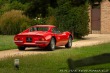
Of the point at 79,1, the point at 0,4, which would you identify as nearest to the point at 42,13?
the point at 79,1

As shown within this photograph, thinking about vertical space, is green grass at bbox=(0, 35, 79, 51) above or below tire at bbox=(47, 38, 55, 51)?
below

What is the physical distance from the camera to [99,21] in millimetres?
38312

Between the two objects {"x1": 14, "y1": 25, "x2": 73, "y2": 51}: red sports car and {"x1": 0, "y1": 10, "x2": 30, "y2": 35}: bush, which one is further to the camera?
{"x1": 0, "y1": 10, "x2": 30, "y2": 35}: bush

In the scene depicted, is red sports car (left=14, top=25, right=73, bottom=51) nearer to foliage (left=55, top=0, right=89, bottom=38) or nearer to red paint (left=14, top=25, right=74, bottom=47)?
red paint (left=14, top=25, right=74, bottom=47)

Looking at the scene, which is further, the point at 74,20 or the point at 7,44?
the point at 74,20

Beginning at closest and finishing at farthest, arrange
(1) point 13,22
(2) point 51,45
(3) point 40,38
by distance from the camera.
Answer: (3) point 40,38
(2) point 51,45
(1) point 13,22

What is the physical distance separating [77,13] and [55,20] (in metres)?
2.48

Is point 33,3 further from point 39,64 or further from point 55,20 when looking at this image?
point 55,20

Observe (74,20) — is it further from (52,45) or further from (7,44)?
(52,45)

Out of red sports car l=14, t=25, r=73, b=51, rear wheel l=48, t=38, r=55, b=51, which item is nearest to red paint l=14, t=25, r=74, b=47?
red sports car l=14, t=25, r=73, b=51

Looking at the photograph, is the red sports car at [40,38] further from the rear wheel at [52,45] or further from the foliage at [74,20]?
the foliage at [74,20]

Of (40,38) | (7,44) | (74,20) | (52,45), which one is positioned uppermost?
(40,38)

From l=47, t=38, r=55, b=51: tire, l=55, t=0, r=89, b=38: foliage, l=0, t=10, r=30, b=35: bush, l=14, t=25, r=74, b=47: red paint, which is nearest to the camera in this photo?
l=14, t=25, r=74, b=47: red paint

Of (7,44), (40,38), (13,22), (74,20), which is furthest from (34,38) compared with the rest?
(13,22)
